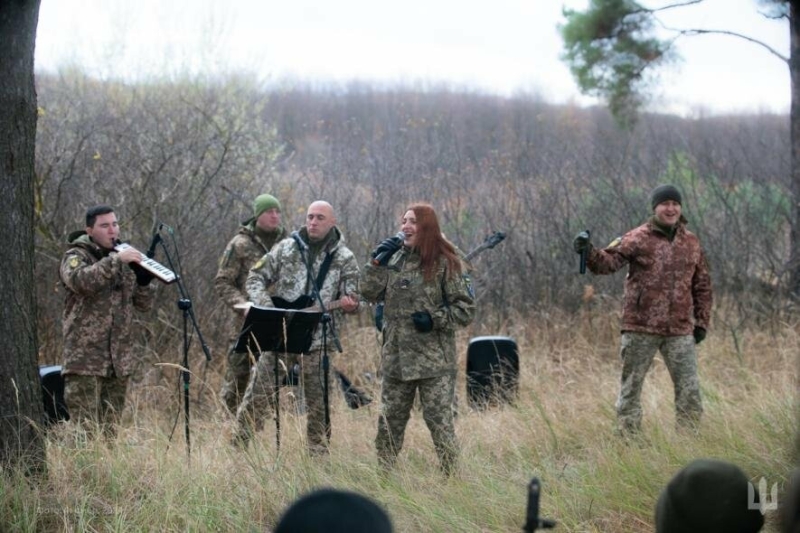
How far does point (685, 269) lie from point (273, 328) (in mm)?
2995

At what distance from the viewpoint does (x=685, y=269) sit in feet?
23.8

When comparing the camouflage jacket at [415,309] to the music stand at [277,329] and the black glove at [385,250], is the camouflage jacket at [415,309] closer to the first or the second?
the black glove at [385,250]

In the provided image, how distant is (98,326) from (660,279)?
3.84 metres

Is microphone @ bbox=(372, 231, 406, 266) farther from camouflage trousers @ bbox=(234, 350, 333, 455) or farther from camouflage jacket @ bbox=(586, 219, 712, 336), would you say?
camouflage jacket @ bbox=(586, 219, 712, 336)

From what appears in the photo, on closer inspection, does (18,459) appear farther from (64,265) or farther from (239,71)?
(239,71)

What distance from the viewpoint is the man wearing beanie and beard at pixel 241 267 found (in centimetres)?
763

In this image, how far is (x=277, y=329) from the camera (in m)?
6.20

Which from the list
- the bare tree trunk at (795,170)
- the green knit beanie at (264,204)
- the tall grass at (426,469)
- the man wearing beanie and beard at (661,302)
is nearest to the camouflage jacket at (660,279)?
the man wearing beanie and beard at (661,302)

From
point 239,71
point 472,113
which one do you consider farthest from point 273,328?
point 472,113

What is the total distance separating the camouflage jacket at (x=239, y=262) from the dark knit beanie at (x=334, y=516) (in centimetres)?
574

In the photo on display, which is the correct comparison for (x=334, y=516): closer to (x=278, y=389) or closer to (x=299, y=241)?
(x=278, y=389)

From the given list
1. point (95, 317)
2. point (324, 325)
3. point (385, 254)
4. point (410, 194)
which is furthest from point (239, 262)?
point (410, 194)

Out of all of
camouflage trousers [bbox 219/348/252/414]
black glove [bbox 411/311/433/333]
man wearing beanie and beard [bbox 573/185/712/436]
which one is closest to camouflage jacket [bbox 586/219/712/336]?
man wearing beanie and beard [bbox 573/185/712/436]

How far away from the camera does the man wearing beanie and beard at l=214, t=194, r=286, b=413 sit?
7633mm
